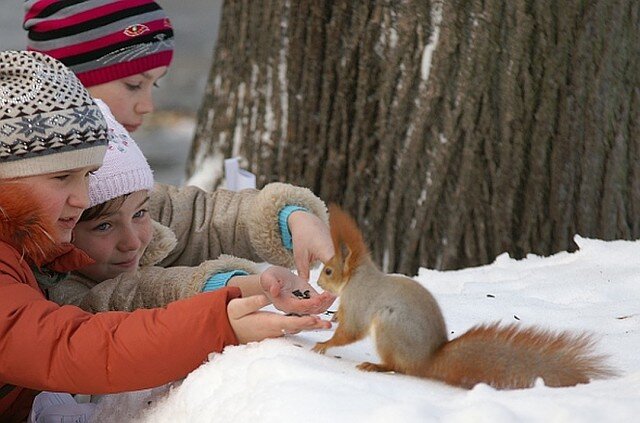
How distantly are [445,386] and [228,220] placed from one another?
Result: 1356mm

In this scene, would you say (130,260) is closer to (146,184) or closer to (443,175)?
(146,184)

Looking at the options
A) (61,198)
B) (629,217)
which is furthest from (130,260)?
(629,217)

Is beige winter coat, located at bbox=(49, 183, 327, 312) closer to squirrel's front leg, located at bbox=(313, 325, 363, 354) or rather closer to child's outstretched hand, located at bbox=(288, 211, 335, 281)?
child's outstretched hand, located at bbox=(288, 211, 335, 281)

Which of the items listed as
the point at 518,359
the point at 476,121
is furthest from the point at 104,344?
A: the point at 476,121

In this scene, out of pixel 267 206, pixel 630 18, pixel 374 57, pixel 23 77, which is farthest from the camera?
pixel 374 57

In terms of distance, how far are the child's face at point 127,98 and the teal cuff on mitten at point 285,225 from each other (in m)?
0.62

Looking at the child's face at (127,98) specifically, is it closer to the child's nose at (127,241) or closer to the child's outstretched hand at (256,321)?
the child's nose at (127,241)

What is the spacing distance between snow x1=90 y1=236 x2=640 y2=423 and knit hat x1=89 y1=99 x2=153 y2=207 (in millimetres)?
526

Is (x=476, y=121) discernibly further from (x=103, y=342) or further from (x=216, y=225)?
(x=103, y=342)

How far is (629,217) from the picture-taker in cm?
320

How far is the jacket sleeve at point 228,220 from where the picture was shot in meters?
2.91

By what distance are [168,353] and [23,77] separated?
0.66 m

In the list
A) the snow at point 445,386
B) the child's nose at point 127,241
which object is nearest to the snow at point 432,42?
the snow at point 445,386

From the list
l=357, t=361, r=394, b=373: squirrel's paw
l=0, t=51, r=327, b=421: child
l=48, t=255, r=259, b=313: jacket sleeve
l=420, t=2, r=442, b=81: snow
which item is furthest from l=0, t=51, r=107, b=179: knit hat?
l=420, t=2, r=442, b=81: snow
